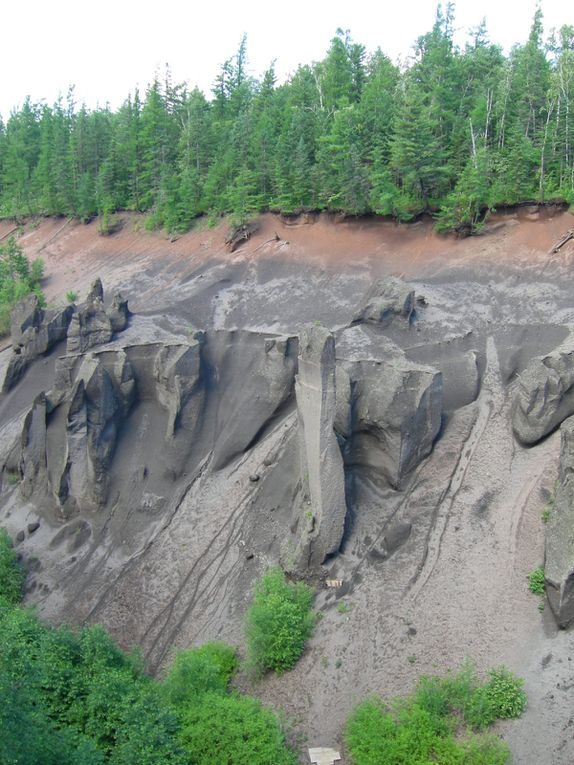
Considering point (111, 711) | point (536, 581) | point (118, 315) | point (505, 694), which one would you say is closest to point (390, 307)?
point (118, 315)

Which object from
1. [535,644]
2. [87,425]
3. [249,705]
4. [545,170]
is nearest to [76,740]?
[249,705]

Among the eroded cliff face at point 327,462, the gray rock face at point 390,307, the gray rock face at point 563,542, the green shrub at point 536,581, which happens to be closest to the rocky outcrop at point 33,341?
the eroded cliff face at point 327,462

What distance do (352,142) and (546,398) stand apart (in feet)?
54.5

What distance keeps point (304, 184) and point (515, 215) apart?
10461mm

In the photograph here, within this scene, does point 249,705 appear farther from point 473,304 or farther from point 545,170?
point 545,170

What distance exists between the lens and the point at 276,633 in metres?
14.6

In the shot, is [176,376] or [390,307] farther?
[390,307]

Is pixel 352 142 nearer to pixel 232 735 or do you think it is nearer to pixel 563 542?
pixel 563 542

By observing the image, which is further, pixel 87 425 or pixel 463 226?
pixel 463 226

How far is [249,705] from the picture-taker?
1265 cm

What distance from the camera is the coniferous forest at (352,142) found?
1064 inches

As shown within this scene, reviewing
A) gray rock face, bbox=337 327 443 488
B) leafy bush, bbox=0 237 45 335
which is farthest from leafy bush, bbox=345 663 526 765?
leafy bush, bbox=0 237 45 335

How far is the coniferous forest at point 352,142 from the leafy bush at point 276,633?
713 inches

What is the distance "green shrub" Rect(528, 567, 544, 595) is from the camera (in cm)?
1416
